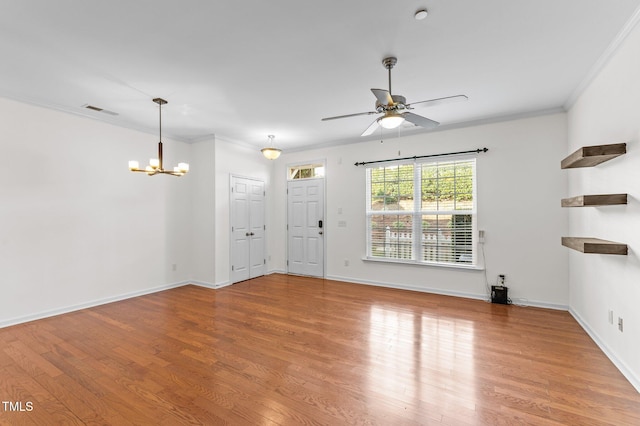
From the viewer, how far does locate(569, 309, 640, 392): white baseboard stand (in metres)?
2.31

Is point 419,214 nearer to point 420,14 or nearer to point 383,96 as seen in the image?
point 383,96

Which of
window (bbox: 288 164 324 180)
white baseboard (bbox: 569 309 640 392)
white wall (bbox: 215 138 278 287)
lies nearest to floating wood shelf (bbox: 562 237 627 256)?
white baseboard (bbox: 569 309 640 392)

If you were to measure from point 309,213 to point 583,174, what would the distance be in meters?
4.45

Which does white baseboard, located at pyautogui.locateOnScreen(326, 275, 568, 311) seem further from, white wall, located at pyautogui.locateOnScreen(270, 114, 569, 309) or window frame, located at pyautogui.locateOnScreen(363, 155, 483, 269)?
window frame, located at pyautogui.locateOnScreen(363, 155, 483, 269)

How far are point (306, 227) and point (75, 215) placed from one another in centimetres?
389

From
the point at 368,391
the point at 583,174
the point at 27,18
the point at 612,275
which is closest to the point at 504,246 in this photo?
the point at 583,174

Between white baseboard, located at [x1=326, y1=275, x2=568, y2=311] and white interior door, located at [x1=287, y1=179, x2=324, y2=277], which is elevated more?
white interior door, located at [x1=287, y1=179, x2=324, y2=277]

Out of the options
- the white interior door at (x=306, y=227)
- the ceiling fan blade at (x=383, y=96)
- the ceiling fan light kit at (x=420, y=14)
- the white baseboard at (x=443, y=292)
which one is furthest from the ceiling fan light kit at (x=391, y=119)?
the white interior door at (x=306, y=227)

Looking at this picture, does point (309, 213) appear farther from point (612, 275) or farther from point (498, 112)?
point (612, 275)

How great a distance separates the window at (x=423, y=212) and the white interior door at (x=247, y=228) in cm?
238

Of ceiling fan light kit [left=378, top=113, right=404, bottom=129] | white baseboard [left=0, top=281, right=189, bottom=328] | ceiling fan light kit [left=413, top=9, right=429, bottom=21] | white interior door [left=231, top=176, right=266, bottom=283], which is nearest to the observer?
ceiling fan light kit [left=413, top=9, right=429, bottom=21]

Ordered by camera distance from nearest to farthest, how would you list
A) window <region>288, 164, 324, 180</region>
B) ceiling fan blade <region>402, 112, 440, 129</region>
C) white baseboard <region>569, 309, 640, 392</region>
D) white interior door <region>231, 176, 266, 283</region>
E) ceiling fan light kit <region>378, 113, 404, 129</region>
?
white baseboard <region>569, 309, 640, 392</region> < ceiling fan light kit <region>378, 113, 404, 129</region> < ceiling fan blade <region>402, 112, 440, 129</region> < white interior door <region>231, 176, 266, 283</region> < window <region>288, 164, 324, 180</region>

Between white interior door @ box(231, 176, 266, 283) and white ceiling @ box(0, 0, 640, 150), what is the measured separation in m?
2.08

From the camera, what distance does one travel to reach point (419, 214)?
5176mm
